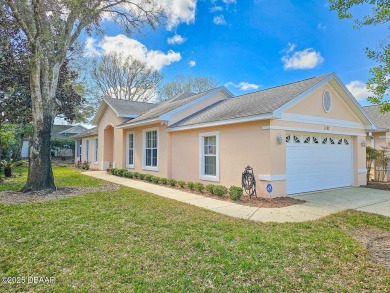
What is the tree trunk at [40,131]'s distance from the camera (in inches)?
364

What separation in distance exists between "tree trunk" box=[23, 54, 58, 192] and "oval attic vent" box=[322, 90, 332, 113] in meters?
11.1

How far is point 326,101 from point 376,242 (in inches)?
286

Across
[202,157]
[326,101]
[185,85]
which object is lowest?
[202,157]

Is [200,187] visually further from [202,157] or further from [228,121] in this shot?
[228,121]

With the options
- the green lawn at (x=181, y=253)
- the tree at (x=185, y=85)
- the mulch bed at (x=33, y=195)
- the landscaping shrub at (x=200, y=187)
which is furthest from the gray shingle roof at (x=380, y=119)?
the tree at (x=185, y=85)

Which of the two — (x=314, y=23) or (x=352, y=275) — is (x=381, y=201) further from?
(x=314, y=23)

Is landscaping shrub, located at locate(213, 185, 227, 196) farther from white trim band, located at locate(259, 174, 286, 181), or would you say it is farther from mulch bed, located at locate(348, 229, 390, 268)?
mulch bed, located at locate(348, 229, 390, 268)

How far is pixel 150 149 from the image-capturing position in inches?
584

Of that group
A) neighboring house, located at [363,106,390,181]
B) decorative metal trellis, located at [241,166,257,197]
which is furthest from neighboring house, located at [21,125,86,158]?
neighboring house, located at [363,106,390,181]

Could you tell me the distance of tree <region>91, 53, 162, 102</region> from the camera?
33.7 m

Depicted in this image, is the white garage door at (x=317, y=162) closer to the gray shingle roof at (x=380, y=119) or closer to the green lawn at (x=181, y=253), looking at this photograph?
the green lawn at (x=181, y=253)

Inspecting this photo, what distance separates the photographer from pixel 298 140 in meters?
9.77

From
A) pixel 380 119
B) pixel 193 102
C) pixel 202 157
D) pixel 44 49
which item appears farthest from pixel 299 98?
pixel 380 119

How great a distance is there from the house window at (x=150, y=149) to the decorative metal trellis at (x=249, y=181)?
644cm
